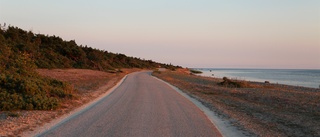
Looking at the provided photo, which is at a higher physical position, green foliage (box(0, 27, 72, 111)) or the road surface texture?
green foliage (box(0, 27, 72, 111))

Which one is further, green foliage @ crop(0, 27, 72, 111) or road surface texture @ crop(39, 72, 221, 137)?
green foliage @ crop(0, 27, 72, 111)

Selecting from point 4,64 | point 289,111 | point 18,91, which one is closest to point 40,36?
point 4,64

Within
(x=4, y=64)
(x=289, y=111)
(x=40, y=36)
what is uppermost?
(x=40, y=36)

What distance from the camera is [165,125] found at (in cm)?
1073

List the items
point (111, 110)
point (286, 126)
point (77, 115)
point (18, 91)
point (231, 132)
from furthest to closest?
point (18, 91) < point (111, 110) < point (77, 115) < point (286, 126) < point (231, 132)

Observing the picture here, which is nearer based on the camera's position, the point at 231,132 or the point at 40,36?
the point at 231,132

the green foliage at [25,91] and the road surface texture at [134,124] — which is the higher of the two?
the green foliage at [25,91]

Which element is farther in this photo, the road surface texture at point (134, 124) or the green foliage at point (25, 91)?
the green foliage at point (25, 91)

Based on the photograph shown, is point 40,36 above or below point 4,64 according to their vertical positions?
above

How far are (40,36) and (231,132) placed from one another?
64160 mm

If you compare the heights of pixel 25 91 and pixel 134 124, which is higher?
pixel 25 91

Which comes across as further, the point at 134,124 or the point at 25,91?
the point at 25,91

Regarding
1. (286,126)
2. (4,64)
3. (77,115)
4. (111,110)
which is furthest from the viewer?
(4,64)

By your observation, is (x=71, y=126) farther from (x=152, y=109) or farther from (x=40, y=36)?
(x=40, y=36)
